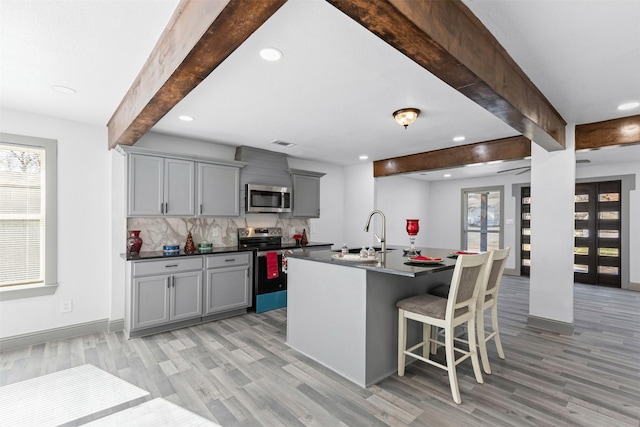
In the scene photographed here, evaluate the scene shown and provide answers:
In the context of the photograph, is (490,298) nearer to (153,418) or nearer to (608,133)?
(608,133)

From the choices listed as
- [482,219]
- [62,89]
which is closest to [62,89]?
[62,89]

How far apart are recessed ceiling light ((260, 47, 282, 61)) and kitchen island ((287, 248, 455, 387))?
1605 mm

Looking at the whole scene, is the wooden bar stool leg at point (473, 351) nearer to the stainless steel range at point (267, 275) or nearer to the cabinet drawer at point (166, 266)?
the stainless steel range at point (267, 275)

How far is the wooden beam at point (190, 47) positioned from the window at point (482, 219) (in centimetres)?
745

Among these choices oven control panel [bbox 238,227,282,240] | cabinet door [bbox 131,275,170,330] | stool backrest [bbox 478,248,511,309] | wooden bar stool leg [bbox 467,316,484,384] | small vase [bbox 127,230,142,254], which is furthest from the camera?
oven control panel [bbox 238,227,282,240]

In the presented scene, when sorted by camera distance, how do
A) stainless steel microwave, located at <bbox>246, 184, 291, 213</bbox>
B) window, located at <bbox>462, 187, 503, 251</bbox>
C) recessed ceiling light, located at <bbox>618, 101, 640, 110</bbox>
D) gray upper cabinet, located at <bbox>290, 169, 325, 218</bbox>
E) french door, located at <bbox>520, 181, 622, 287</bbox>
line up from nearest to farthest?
1. recessed ceiling light, located at <bbox>618, 101, 640, 110</bbox>
2. stainless steel microwave, located at <bbox>246, 184, 291, 213</bbox>
3. gray upper cabinet, located at <bbox>290, 169, 325, 218</bbox>
4. french door, located at <bbox>520, 181, 622, 287</bbox>
5. window, located at <bbox>462, 187, 503, 251</bbox>

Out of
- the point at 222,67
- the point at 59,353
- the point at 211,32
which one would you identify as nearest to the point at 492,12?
the point at 211,32

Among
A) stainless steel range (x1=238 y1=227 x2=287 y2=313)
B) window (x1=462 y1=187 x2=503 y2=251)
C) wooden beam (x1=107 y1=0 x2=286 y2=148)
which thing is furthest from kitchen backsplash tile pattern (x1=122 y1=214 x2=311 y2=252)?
window (x1=462 y1=187 x2=503 y2=251)

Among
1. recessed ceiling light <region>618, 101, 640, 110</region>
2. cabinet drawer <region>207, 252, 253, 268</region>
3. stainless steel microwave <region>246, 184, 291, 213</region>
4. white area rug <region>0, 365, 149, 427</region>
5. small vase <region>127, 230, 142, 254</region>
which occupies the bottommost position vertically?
white area rug <region>0, 365, 149, 427</region>

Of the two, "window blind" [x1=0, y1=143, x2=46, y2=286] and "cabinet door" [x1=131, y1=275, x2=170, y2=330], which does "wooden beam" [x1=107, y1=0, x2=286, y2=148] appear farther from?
"cabinet door" [x1=131, y1=275, x2=170, y2=330]

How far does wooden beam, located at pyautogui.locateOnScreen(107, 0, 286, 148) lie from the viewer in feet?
4.16

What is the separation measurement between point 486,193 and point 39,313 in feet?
27.9

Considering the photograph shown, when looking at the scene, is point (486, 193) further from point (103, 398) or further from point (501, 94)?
point (103, 398)

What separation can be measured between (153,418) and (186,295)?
5.93 ft
